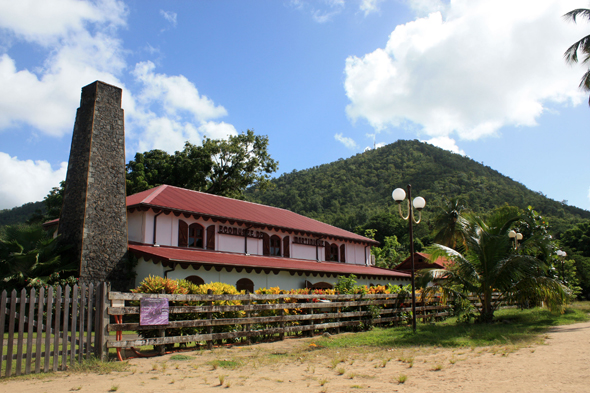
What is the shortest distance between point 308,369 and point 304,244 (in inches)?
765

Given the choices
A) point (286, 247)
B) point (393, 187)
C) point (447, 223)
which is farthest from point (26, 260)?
point (393, 187)

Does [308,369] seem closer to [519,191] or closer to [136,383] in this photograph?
[136,383]

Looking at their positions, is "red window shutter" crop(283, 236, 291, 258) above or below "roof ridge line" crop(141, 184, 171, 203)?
below

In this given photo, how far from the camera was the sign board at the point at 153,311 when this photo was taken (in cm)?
860

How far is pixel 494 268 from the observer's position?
46.3 ft

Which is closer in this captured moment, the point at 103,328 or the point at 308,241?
the point at 103,328

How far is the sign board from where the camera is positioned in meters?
8.60

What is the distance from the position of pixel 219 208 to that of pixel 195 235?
296 cm

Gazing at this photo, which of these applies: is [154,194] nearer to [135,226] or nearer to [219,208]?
[135,226]

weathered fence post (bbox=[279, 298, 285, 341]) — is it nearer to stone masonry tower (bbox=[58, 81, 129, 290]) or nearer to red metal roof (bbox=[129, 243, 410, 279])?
red metal roof (bbox=[129, 243, 410, 279])

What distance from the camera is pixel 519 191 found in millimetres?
67062

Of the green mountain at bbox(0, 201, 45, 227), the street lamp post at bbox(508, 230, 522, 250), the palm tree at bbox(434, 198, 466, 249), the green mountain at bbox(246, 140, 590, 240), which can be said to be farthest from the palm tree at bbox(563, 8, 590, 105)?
the green mountain at bbox(0, 201, 45, 227)

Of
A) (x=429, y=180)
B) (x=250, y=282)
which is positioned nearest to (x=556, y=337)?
(x=250, y=282)

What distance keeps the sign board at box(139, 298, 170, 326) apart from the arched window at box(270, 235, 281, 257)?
612 inches
